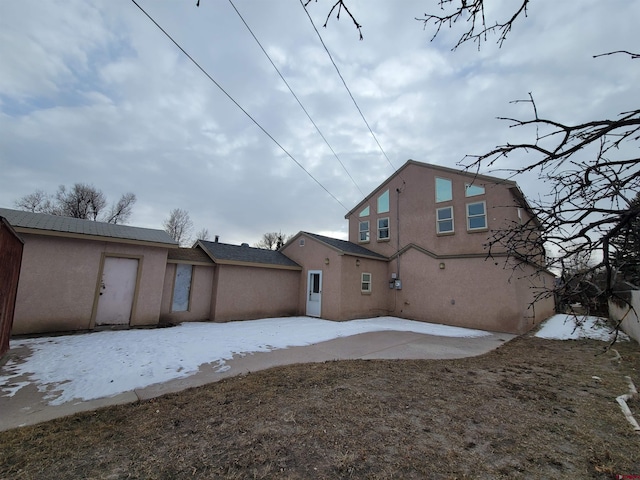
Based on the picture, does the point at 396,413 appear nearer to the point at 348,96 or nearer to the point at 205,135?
the point at 348,96

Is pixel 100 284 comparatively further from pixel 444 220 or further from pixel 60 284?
pixel 444 220

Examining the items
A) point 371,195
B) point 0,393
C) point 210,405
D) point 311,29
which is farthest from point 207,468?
point 371,195

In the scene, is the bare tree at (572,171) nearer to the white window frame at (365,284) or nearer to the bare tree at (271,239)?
the white window frame at (365,284)

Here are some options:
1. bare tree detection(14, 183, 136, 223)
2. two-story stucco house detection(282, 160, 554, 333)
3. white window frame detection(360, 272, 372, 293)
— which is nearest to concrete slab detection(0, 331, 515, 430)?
two-story stucco house detection(282, 160, 554, 333)

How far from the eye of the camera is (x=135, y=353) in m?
5.71

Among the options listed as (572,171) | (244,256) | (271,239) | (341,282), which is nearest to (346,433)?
(572,171)

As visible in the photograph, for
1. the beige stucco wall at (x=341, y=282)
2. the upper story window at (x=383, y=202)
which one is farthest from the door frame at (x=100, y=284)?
the upper story window at (x=383, y=202)

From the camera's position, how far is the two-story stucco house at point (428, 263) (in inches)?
428

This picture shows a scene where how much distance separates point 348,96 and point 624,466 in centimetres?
760

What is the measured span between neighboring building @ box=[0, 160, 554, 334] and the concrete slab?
2.56 m

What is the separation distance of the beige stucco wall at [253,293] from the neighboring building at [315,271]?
0.15ft

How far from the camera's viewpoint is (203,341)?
704 cm

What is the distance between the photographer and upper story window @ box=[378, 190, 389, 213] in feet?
49.1

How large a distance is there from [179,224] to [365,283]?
30.1 metres
